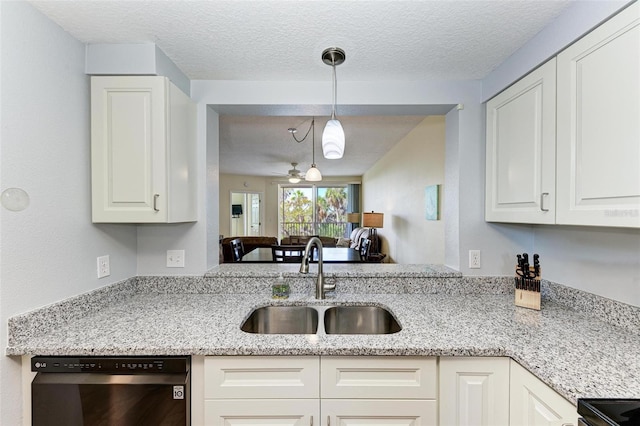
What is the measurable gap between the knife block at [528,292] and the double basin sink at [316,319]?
2.39ft

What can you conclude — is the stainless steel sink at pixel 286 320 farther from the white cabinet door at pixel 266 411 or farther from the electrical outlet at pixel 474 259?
the electrical outlet at pixel 474 259

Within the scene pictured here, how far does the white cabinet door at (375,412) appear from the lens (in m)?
1.16

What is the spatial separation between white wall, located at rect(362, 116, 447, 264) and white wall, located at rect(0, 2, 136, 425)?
253cm

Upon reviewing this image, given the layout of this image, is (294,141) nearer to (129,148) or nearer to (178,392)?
(129,148)

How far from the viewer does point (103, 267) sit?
61.6 inches

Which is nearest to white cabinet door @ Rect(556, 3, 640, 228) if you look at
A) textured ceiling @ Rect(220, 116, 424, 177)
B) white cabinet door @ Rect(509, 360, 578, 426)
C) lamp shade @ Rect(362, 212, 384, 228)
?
white cabinet door @ Rect(509, 360, 578, 426)

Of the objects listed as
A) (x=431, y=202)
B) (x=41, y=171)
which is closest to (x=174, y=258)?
(x=41, y=171)

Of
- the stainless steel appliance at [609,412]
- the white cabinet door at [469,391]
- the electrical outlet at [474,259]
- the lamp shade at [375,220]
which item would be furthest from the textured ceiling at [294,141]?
the stainless steel appliance at [609,412]

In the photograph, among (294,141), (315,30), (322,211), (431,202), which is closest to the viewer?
(315,30)

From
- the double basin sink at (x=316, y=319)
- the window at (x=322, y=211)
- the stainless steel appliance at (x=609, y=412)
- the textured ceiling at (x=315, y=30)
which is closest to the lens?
the stainless steel appliance at (x=609, y=412)

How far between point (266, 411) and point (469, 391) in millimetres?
804

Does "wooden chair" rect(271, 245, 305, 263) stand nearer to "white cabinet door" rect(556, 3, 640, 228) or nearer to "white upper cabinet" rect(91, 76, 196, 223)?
"white upper cabinet" rect(91, 76, 196, 223)

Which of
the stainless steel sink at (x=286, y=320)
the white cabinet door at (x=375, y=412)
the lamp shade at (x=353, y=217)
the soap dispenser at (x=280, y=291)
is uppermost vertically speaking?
the lamp shade at (x=353, y=217)

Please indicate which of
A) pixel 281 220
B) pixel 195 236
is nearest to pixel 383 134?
pixel 195 236
